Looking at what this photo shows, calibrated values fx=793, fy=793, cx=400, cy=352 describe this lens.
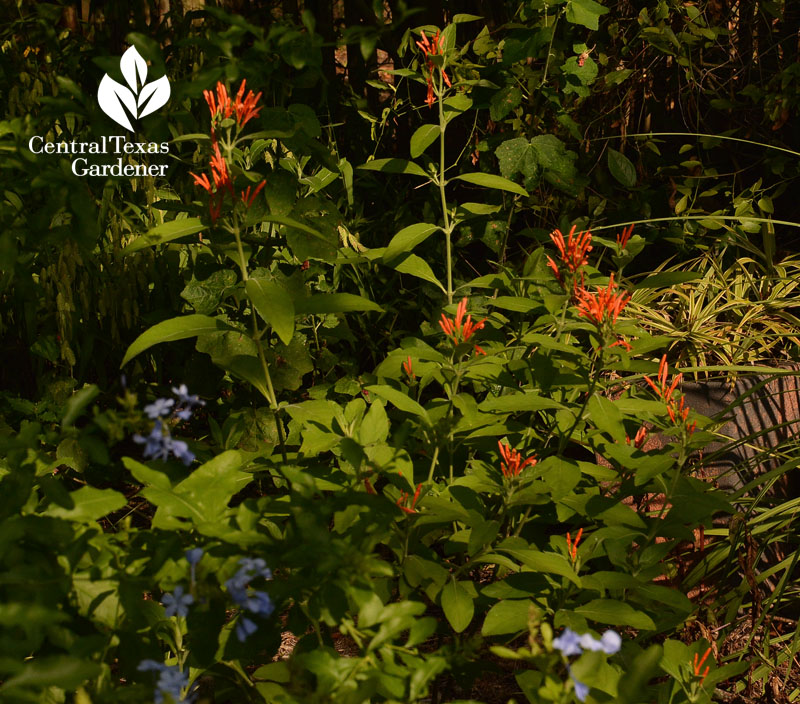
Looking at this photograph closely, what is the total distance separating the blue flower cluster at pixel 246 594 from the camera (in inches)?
31.9

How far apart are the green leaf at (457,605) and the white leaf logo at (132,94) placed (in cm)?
109

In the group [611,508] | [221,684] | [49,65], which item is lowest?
[221,684]

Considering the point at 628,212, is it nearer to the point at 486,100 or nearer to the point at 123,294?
the point at 486,100

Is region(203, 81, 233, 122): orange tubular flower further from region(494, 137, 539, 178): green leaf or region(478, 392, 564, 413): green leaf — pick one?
region(494, 137, 539, 178): green leaf

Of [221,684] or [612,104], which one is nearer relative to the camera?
[221,684]

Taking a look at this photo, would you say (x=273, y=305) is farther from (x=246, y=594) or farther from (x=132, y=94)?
(x=132, y=94)

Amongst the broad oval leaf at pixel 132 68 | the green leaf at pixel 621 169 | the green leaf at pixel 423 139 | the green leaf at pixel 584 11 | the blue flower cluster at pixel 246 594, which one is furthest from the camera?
the green leaf at pixel 621 169

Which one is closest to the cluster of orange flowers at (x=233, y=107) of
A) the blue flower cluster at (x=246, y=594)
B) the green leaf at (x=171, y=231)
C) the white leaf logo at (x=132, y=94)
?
the green leaf at (x=171, y=231)

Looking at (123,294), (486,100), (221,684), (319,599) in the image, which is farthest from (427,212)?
(319,599)

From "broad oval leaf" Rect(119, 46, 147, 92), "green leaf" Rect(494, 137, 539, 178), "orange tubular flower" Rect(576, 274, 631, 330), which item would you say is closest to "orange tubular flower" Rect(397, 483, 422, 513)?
"orange tubular flower" Rect(576, 274, 631, 330)

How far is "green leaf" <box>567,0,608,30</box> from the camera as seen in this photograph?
2.01 m

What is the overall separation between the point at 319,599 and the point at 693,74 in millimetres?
2853

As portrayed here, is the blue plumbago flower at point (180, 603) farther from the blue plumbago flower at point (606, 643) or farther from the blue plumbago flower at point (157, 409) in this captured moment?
the blue plumbago flower at point (606, 643)

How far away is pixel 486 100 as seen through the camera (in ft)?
7.59
